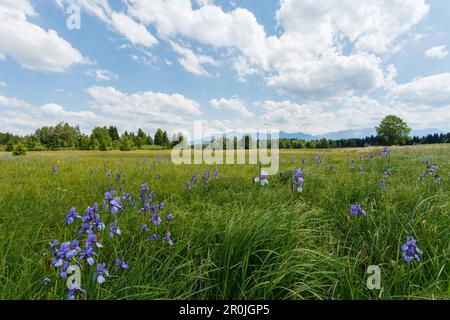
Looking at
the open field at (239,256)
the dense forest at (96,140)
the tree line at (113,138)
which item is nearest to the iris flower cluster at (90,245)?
the open field at (239,256)

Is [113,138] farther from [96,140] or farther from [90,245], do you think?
[90,245]

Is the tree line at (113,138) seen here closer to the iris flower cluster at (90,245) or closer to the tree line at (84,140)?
the tree line at (84,140)

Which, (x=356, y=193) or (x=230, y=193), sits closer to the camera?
(x=356, y=193)

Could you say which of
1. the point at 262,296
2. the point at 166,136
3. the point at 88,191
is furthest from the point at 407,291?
the point at 166,136

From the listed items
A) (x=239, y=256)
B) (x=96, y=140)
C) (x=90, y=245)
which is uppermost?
(x=96, y=140)

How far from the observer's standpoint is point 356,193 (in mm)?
3793

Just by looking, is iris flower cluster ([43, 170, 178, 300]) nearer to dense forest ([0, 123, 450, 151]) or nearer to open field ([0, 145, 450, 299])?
open field ([0, 145, 450, 299])

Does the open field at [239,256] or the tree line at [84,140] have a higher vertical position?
the tree line at [84,140]

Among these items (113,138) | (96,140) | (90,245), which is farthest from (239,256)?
(113,138)

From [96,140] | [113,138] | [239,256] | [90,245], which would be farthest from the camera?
[113,138]

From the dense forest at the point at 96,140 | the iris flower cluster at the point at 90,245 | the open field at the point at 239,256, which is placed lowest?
the open field at the point at 239,256

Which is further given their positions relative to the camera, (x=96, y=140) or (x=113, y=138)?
(x=113, y=138)
